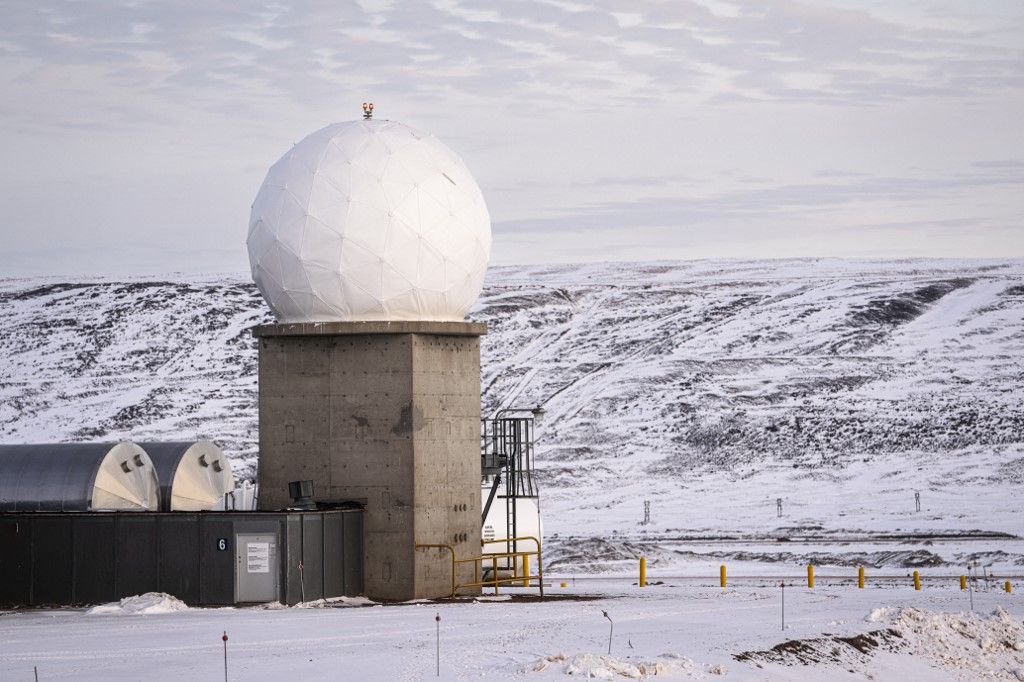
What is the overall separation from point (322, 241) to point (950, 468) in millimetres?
43370

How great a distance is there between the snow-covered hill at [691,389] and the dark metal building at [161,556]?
19.0 metres

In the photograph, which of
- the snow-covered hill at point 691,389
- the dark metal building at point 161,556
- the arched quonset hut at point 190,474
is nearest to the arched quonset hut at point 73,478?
the dark metal building at point 161,556

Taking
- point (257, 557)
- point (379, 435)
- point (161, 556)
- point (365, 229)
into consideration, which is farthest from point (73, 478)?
point (365, 229)

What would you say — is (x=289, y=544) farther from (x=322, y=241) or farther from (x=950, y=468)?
Answer: (x=950, y=468)

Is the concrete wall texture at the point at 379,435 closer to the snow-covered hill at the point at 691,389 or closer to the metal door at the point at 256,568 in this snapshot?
the metal door at the point at 256,568

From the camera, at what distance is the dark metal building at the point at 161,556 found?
32125 millimetres

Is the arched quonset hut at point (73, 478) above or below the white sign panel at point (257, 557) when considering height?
above

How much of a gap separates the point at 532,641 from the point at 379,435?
9.67 metres

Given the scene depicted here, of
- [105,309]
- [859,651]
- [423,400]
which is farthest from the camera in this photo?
[105,309]

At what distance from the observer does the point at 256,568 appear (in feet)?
106

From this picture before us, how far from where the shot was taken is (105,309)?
11275 centimetres

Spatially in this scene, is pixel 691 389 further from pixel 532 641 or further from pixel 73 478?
pixel 532 641

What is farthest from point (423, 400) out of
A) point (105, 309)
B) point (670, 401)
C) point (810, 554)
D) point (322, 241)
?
point (105, 309)

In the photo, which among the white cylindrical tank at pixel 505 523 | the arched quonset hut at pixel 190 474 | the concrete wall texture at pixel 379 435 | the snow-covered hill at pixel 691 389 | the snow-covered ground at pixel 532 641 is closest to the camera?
the snow-covered ground at pixel 532 641
